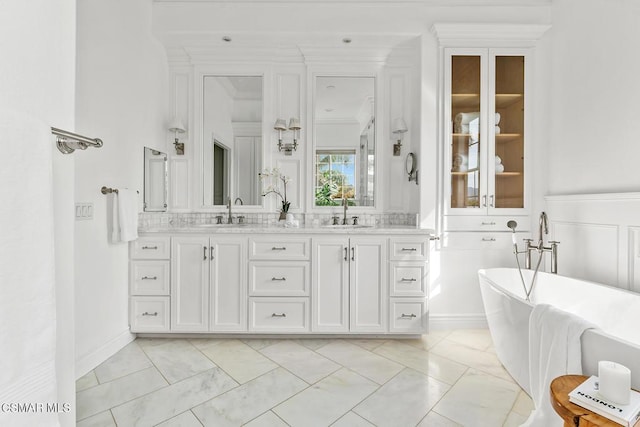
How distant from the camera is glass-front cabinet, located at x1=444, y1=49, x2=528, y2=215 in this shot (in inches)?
110

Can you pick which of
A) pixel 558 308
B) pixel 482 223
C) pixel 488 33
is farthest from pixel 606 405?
pixel 488 33

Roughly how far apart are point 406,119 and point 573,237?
5.65 ft

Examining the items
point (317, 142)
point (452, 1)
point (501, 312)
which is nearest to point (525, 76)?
point (452, 1)

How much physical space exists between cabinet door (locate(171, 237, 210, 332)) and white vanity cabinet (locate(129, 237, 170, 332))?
7 centimetres

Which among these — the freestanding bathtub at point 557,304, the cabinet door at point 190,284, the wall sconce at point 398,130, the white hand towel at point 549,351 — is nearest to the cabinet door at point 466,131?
the wall sconce at point 398,130

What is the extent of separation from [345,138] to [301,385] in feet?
7.09

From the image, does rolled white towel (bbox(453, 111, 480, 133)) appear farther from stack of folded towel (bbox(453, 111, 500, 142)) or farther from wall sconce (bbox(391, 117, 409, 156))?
wall sconce (bbox(391, 117, 409, 156))

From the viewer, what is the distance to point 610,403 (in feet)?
3.48

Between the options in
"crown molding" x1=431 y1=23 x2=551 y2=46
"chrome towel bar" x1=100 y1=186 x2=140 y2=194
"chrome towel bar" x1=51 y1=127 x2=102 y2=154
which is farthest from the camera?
"crown molding" x1=431 y1=23 x2=551 y2=46

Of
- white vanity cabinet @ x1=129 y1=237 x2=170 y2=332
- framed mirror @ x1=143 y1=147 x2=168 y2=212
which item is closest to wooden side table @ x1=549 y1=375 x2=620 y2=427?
white vanity cabinet @ x1=129 y1=237 x2=170 y2=332

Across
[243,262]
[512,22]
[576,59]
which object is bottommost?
[243,262]

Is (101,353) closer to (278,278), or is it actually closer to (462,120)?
(278,278)

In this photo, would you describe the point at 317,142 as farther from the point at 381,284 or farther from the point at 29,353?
the point at 29,353

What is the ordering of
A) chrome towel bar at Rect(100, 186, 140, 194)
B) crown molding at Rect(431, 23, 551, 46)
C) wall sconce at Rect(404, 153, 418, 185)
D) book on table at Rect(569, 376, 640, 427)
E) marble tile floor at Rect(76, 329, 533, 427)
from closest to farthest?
book on table at Rect(569, 376, 640, 427)
marble tile floor at Rect(76, 329, 533, 427)
chrome towel bar at Rect(100, 186, 140, 194)
crown molding at Rect(431, 23, 551, 46)
wall sconce at Rect(404, 153, 418, 185)
